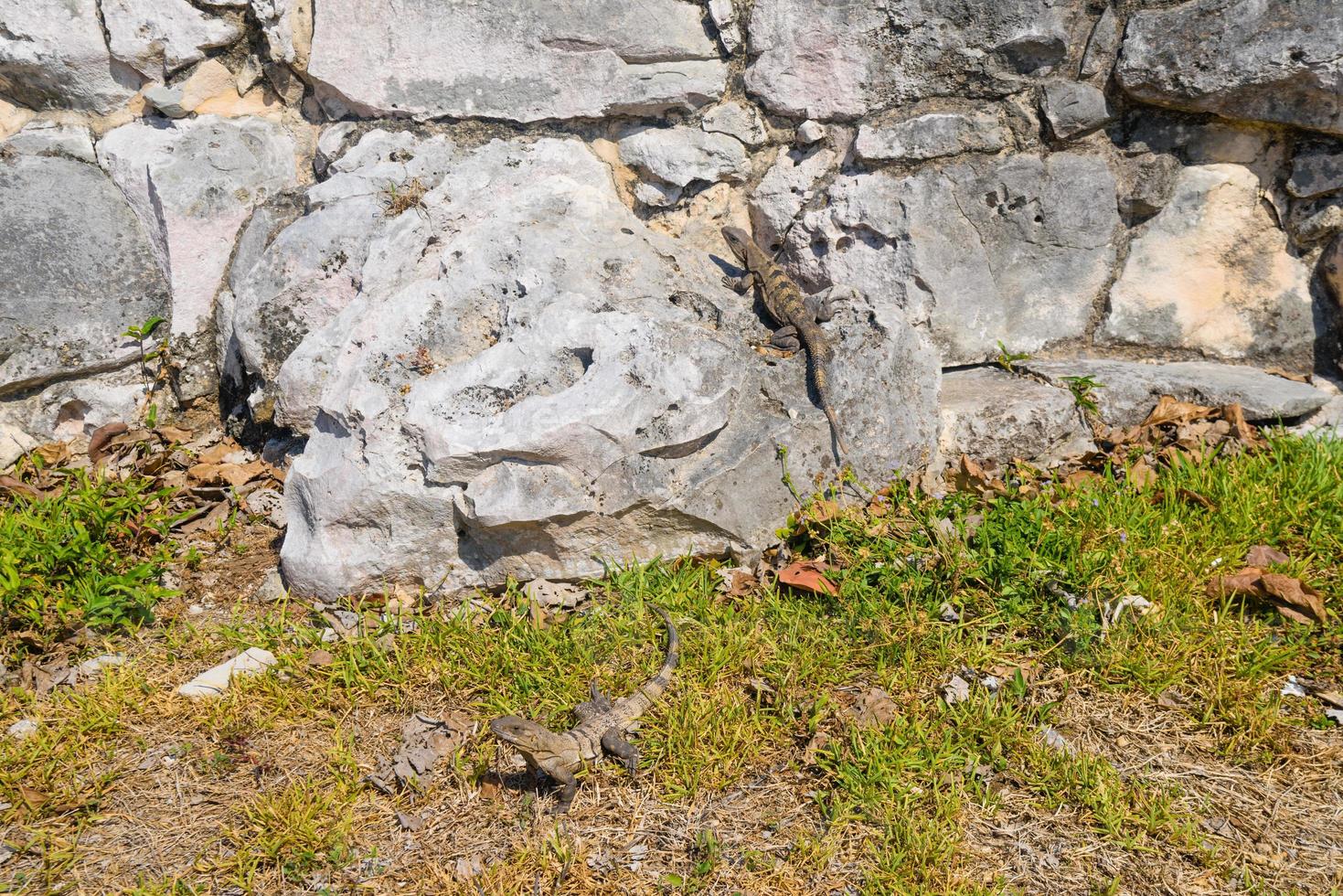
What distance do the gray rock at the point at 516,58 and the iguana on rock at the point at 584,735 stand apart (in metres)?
2.76

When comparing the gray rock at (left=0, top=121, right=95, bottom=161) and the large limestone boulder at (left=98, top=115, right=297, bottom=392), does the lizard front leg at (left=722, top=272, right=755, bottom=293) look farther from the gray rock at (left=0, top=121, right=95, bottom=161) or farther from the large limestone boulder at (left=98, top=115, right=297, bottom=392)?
the gray rock at (left=0, top=121, right=95, bottom=161)

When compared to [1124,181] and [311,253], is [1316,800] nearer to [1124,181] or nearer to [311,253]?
[1124,181]

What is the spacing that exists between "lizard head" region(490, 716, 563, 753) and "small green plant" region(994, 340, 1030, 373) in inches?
115

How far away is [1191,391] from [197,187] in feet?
15.9

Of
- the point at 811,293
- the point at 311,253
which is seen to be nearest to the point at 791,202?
the point at 811,293

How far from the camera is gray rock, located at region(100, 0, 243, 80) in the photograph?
175 inches

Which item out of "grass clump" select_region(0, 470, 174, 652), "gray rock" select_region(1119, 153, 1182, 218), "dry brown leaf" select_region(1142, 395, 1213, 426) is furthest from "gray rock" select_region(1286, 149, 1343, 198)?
"grass clump" select_region(0, 470, 174, 652)

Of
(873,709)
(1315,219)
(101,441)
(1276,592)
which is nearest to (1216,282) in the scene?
(1315,219)

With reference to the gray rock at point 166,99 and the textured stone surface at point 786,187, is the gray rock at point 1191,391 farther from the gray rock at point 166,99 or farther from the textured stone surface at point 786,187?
the gray rock at point 166,99

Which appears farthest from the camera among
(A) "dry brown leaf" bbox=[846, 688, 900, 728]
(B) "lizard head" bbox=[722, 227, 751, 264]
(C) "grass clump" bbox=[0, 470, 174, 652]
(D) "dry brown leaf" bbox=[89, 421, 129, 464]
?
(B) "lizard head" bbox=[722, 227, 751, 264]

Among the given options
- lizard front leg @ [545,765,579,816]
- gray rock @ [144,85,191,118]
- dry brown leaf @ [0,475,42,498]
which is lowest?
lizard front leg @ [545,765,579,816]

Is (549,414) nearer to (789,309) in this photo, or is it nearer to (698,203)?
(789,309)

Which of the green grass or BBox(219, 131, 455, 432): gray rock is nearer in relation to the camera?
the green grass

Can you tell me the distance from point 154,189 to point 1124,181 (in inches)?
184
